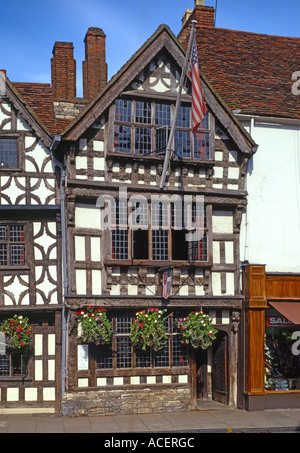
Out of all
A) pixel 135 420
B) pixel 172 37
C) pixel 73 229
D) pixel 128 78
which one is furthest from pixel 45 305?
pixel 172 37

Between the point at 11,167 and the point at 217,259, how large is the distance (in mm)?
6143

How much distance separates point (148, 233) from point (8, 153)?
4317 millimetres

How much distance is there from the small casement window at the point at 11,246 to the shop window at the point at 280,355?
7.06 meters

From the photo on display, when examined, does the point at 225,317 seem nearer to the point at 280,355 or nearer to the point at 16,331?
the point at 280,355

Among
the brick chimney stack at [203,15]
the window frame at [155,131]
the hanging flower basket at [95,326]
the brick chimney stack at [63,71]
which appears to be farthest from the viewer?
the brick chimney stack at [203,15]

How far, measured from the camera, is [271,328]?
61.8 ft

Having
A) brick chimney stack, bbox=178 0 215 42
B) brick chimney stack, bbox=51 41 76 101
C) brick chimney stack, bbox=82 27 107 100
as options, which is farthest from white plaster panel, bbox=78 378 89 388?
brick chimney stack, bbox=178 0 215 42

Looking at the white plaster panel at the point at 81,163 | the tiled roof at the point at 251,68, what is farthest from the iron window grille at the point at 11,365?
the tiled roof at the point at 251,68

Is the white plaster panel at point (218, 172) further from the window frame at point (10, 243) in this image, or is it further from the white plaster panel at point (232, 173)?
the window frame at point (10, 243)

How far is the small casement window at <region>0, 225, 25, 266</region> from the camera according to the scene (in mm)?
17500

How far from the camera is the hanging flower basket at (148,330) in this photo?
1727 cm

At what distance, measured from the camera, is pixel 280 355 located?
18812 millimetres
